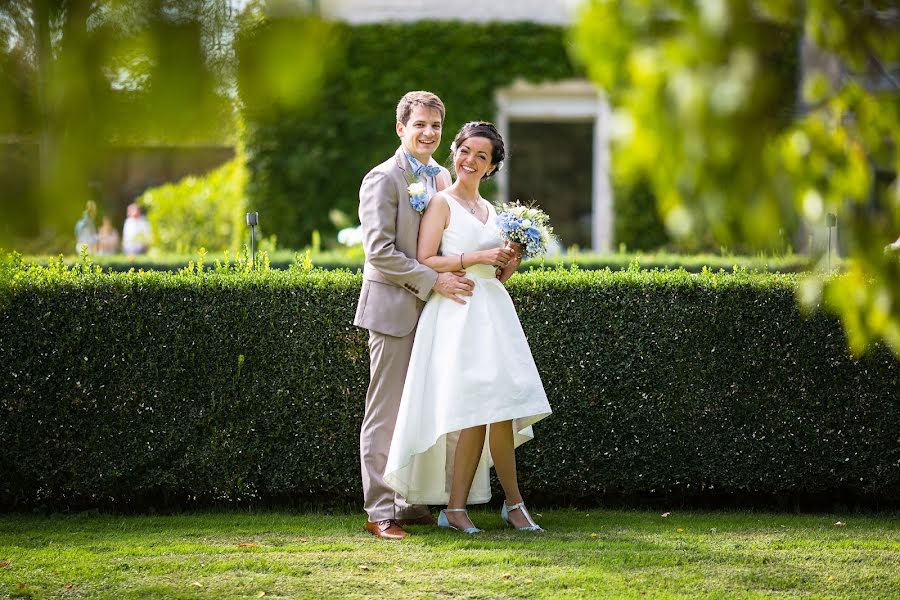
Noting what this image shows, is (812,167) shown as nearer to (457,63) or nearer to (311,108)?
(311,108)

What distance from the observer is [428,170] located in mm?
5211

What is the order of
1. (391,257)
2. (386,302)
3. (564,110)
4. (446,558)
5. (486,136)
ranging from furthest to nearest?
(564,110) < (486,136) < (386,302) < (391,257) < (446,558)

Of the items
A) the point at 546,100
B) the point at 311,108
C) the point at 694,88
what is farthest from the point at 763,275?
the point at 546,100

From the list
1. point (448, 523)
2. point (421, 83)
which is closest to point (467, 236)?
point (448, 523)

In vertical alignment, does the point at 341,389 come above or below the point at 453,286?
below

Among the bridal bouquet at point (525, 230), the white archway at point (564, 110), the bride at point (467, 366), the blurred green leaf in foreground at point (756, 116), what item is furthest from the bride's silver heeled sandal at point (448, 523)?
the white archway at point (564, 110)

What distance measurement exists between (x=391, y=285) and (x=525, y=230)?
65cm

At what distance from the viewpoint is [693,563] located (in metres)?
4.66

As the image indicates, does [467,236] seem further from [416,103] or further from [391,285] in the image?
[416,103]

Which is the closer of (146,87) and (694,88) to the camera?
(146,87)

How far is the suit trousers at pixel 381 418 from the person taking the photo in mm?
5074

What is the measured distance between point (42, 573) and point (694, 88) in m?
3.57

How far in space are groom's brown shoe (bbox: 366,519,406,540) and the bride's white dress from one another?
167mm

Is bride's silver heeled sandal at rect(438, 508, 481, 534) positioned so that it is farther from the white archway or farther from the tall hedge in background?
the white archway
